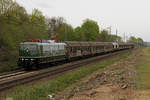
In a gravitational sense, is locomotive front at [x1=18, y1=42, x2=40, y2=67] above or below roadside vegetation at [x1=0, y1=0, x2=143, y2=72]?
below

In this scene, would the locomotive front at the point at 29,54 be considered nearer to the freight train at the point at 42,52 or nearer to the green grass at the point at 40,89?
the freight train at the point at 42,52

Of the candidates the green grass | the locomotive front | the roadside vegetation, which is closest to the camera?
the green grass

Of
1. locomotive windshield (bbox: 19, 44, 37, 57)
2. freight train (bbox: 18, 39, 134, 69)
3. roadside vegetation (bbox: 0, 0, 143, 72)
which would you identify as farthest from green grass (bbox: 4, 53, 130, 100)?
roadside vegetation (bbox: 0, 0, 143, 72)

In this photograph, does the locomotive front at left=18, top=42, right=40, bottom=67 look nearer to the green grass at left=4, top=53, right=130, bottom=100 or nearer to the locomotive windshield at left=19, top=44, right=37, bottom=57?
the locomotive windshield at left=19, top=44, right=37, bottom=57

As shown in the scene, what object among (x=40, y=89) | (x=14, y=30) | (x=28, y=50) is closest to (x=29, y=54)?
(x=28, y=50)

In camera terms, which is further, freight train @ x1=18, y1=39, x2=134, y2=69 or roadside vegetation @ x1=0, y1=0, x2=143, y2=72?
roadside vegetation @ x1=0, y1=0, x2=143, y2=72

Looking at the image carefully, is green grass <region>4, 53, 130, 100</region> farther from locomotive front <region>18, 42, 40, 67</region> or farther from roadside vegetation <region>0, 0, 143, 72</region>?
roadside vegetation <region>0, 0, 143, 72</region>

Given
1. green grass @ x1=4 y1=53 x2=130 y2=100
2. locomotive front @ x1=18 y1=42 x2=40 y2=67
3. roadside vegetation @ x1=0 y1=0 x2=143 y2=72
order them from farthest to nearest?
roadside vegetation @ x1=0 y1=0 x2=143 y2=72 < locomotive front @ x1=18 y1=42 x2=40 y2=67 < green grass @ x1=4 y1=53 x2=130 y2=100

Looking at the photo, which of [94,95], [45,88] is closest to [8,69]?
[45,88]

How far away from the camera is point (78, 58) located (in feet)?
111

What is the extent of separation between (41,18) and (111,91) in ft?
159

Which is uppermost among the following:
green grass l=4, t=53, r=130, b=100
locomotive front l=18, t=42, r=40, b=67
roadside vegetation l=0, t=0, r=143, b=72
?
roadside vegetation l=0, t=0, r=143, b=72

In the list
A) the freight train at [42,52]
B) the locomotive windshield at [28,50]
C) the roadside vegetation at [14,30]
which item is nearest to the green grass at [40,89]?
the freight train at [42,52]

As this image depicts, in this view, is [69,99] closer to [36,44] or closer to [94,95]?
[94,95]
